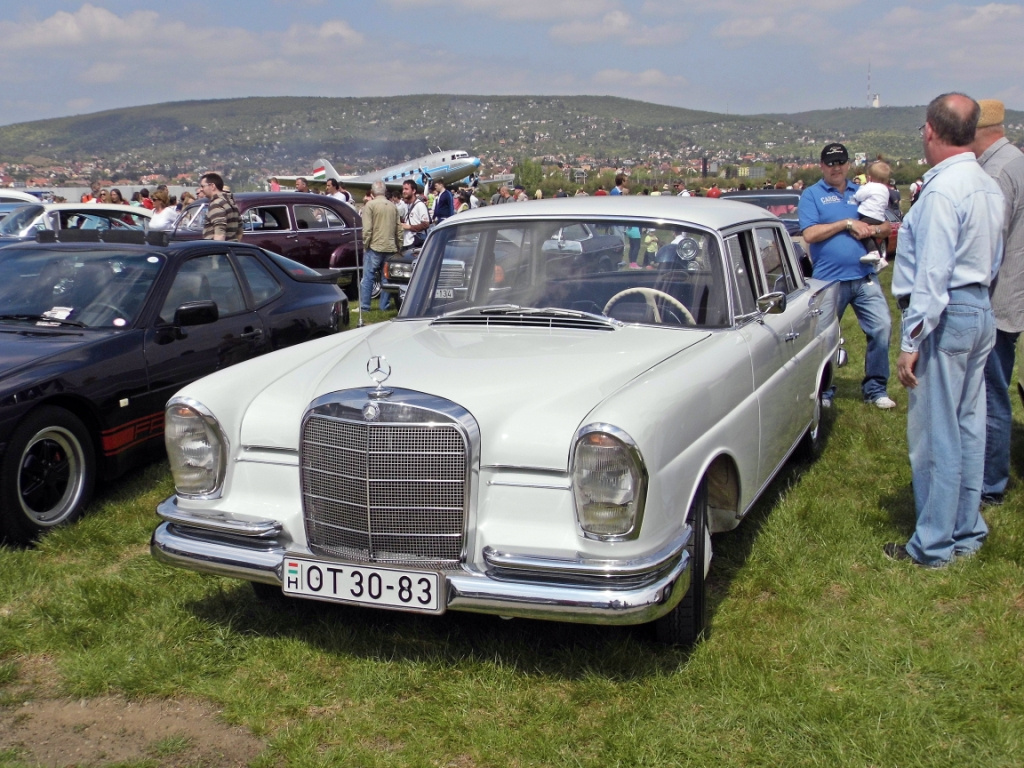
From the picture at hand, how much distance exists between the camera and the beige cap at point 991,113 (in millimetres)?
4727

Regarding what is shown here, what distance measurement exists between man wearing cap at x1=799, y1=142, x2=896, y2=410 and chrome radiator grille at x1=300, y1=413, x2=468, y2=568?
4535 millimetres

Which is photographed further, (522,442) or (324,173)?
(324,173)

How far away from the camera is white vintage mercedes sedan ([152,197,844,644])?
305 cm

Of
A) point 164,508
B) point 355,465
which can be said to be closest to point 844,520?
point 355,465

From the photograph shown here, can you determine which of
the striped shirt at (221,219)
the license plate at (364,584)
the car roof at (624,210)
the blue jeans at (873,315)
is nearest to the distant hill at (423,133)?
the striped shirt at (221,219)

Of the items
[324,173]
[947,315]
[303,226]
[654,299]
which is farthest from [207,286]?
[324,173]

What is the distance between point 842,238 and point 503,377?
14.2 ft

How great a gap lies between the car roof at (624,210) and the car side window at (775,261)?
20 centimetres

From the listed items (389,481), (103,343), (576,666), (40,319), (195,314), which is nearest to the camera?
(389,481)

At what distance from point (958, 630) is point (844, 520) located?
1.19 meters

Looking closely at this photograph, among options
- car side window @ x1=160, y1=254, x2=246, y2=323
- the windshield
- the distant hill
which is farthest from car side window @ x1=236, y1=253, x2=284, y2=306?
the distant hill

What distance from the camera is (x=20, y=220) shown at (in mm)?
13812

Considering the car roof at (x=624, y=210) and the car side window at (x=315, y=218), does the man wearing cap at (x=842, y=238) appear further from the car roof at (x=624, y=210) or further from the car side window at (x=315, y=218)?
the car side window at (x=315, y=218)

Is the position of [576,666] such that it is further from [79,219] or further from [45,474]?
[79,219]
